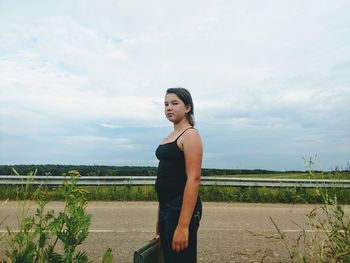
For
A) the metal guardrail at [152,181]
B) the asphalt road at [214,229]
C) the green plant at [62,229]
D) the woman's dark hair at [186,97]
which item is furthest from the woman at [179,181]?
the metal guardrail at [152,181]

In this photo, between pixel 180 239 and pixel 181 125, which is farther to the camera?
pixel 181 125

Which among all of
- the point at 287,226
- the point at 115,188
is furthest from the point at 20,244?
the point at 115,188

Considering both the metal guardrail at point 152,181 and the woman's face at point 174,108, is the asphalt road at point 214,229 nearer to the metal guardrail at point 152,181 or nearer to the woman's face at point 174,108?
the woman's face at point 174,108

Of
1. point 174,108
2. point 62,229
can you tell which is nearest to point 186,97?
point 174,108

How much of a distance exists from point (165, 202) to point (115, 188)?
1089 cm

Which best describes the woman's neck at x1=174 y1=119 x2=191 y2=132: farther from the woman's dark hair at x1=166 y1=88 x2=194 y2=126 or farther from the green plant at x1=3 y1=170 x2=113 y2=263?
the green plant at x1=3 y1=170 x2=113 y2=263

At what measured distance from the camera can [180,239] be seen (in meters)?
→ 2.89

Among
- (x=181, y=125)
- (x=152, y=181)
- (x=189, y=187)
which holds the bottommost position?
(x=152, y=181)

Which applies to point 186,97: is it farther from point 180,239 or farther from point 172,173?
point 180,239

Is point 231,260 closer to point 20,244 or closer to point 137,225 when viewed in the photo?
point 137,225

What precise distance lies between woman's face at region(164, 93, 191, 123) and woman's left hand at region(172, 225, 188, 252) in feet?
2.72

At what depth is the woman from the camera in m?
2.88

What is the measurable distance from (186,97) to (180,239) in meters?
1.08

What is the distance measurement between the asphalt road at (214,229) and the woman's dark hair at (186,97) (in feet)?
4.07
